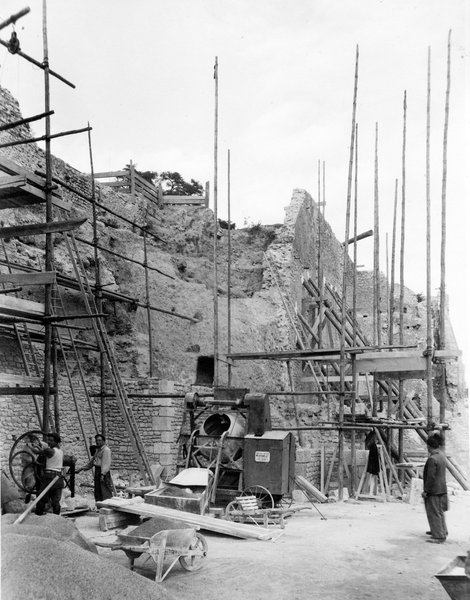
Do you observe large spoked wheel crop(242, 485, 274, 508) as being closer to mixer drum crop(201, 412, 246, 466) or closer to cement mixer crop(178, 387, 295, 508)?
cement mixer crop(178, 387, 295, 508)

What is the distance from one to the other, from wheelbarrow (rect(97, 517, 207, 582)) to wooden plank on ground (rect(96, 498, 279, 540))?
89 centimetres

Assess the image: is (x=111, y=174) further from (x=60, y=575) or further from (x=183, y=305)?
(x=60, y=575)

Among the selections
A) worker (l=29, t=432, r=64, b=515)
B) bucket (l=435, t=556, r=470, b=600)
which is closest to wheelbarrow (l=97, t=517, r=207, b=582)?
worker (l=29, t=432, r=64, b=515)

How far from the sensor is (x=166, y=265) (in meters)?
21.9

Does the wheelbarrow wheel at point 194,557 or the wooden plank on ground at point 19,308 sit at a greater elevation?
the wooden plank on ground at point 19,308

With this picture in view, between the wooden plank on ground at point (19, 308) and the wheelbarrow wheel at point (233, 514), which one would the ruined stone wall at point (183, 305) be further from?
the wheelbarrow wheel at point (233, 514)

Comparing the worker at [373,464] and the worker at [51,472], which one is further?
the worker at [373,464]

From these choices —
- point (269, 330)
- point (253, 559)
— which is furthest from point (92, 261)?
point (253, 559)

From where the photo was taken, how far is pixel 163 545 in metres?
6.21

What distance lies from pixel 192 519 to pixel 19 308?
3761 mm

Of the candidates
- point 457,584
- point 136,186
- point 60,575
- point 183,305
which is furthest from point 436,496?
point 136,186

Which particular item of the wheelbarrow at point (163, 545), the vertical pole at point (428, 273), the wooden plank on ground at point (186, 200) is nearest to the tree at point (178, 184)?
the wooden plank on ground at point (186, 200)

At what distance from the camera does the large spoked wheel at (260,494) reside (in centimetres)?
1003

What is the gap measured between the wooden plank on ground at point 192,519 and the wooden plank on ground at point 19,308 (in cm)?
292
